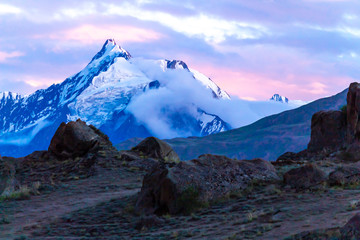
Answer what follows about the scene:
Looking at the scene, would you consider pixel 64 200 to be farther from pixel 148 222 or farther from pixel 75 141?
pixel 75 141

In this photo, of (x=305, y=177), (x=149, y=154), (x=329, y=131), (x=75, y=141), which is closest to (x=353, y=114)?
(x=329, y=131)

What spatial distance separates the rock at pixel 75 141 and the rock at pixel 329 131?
19.6 meters

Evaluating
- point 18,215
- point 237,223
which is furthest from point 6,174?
point 237,223

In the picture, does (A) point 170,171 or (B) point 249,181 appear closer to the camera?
(A) point 170,171

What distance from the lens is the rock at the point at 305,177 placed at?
23.4m

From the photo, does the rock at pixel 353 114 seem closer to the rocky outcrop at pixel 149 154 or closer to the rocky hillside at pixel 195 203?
the rocky hillside at pixel 195 203

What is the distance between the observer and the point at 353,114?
4444 cm

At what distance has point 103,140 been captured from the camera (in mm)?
44906

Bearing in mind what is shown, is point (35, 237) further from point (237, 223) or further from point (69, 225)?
point (237, 223)

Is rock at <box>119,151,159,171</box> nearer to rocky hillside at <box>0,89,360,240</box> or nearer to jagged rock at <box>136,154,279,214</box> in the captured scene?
rocky hillside at <box>0,89,360,240</box>

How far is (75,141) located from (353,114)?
24.3 metres

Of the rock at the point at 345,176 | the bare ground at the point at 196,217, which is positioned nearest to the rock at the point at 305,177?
the rock at the point at 345,176

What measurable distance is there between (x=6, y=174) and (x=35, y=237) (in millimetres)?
11722

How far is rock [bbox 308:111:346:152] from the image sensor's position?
46.0 metres
